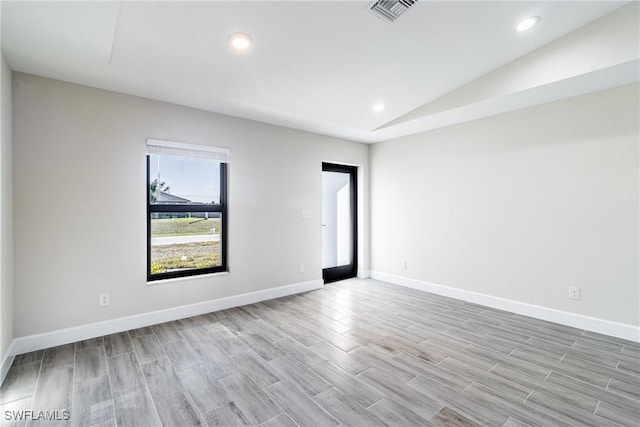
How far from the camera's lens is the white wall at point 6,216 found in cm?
224

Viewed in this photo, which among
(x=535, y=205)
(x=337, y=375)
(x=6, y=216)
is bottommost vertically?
(x=337, y=375)

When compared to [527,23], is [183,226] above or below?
below

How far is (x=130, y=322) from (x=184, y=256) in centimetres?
87

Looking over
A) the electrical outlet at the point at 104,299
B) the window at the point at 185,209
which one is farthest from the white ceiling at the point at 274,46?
the electrical outlet at the point at 104,299

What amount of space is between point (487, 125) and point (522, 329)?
253 cm

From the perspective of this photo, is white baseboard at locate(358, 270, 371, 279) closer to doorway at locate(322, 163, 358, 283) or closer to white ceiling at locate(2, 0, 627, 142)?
doorway at locate(322, 163, 358, 283)

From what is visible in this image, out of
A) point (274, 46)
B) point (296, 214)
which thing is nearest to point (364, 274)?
point (296, 214)

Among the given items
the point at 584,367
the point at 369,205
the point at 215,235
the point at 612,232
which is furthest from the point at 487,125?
the point at 215,235

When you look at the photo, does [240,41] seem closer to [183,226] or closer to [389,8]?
[389,8]

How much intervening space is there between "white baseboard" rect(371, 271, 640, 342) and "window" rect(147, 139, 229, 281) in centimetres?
311

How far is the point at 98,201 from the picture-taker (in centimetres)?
296

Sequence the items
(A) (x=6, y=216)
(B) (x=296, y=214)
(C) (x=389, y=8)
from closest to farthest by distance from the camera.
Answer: (C) (x=389, y=8), (A) (x=6, y=216), (B) (x=296, y=214)

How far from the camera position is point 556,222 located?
131 inches

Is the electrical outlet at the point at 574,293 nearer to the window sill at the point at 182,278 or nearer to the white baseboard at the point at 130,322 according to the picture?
the white baseboard at the point at 130,322
